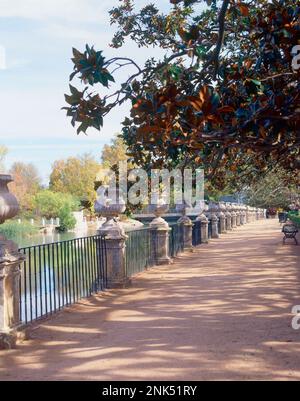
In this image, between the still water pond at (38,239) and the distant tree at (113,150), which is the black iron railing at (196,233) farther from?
the distant tree at (113,150)

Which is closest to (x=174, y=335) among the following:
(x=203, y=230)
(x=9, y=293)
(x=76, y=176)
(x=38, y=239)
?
(x=9, y=293)

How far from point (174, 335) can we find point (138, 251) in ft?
22.4

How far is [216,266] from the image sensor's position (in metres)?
14.2

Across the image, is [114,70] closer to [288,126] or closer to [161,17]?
[288,126]

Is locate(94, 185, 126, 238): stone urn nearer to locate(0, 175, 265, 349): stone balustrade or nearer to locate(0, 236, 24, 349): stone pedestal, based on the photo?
locate(0, 175, 265, 349): stone balustrade

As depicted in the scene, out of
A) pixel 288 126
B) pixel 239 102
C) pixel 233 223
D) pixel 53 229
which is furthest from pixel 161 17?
pixel 53 229

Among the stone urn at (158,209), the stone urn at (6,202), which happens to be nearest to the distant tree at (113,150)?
the stone urn at (158,209)

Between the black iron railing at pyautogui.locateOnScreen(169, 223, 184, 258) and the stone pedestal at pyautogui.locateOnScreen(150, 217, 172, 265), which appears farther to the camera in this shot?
the black iron railing at pyautogui.locateOnScreen(169, 223, 184, 258)

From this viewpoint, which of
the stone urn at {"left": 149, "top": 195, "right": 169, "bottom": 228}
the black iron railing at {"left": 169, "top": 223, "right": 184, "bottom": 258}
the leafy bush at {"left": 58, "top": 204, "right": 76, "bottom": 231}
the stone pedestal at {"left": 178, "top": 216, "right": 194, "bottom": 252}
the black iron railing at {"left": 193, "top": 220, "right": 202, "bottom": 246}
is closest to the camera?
the stone urn at {"left": 149, "top": 195, "right": 169, "bottom": 228}

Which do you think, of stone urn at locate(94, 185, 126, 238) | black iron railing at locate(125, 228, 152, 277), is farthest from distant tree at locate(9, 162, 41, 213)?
stone urn at locate(94, 185, 126, 238)

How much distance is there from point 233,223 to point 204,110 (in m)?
33.6

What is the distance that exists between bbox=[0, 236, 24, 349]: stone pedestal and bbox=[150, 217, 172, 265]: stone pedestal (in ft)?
26.9

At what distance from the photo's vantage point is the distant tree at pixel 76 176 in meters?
72.4

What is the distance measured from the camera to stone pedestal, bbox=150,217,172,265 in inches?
579
